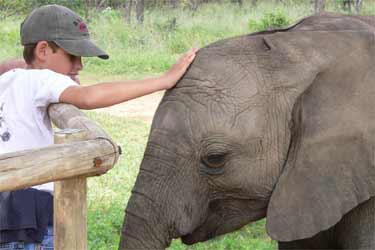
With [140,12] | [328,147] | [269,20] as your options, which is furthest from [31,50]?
[140,12]

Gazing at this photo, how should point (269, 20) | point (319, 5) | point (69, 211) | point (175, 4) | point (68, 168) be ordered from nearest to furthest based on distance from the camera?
1. point (68, 168)
2. point (69, 211)
3. point (319, 5)
4. point (269, 20)
5. point (175, 4)

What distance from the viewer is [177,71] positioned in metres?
2.92

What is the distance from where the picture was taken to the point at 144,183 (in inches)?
113

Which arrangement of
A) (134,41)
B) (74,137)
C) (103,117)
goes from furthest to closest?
(134,41) → (103,117) → (74,137)

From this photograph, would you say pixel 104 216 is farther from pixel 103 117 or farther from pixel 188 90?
pixel 103 117

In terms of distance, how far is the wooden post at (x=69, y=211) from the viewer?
2605 millimetres

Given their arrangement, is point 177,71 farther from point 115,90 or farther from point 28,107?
point 28,107

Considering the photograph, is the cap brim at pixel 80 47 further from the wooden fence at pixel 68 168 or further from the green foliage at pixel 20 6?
the green foliage at pixel 20 6

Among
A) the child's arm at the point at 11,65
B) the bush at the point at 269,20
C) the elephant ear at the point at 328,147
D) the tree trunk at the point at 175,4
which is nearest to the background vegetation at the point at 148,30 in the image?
the bush at the point at 269,20

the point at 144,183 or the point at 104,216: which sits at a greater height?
the point at 144,183

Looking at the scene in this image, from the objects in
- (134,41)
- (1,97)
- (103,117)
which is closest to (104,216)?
(1,97)

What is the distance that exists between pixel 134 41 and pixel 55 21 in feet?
28.6

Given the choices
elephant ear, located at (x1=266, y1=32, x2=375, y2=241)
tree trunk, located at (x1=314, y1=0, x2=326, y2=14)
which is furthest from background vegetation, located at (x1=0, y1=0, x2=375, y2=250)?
elephant ear, located at (x1=266, y1=32, x2=375, y2=241)

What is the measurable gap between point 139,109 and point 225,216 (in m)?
6.46
